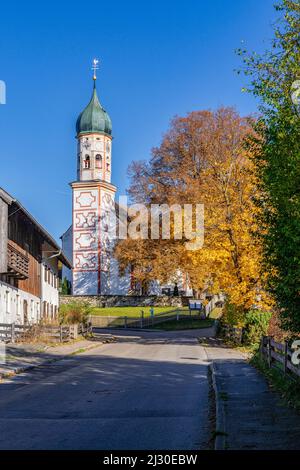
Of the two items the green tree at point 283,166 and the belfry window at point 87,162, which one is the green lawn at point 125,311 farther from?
the green tree at point 283,166

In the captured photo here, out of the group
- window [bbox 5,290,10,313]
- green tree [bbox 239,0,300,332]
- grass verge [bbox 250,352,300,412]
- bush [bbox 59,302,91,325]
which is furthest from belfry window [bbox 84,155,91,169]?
green tree [bbox 239,0,300,332]

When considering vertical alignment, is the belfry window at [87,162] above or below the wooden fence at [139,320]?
above

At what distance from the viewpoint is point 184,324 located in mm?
53469

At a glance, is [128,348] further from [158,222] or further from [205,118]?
[205,118]

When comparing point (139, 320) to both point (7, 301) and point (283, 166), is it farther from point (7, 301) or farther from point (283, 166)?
point (283, 166)

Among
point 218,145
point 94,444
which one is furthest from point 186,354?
point 218,145

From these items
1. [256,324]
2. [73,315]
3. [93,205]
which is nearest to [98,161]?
[93,205]

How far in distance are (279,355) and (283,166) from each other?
21.5ft

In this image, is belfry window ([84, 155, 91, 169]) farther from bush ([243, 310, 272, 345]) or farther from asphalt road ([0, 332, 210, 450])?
asphalt road ([0, 332, 210, 450])

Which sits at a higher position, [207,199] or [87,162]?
[87,162]

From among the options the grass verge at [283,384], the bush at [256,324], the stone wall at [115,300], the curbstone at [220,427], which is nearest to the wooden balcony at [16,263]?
the bush at [256,324]

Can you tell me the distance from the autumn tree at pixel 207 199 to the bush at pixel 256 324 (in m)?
0.58

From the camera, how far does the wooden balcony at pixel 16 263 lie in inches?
1380

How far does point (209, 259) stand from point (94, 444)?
76.4 ft
